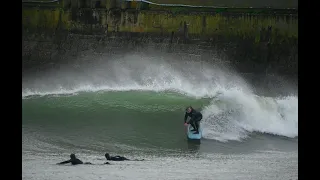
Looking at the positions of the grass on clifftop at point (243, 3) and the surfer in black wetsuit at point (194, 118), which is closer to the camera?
the surfer in black wetsuit at point (194, 118)

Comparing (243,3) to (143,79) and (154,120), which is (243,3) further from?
(154,120)

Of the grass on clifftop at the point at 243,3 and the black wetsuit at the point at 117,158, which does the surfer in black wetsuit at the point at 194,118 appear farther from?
the grass on clifftop at the point at 243,3

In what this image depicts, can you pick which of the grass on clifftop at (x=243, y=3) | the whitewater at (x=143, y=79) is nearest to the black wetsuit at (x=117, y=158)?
the whitewater at (x=143, y=79)

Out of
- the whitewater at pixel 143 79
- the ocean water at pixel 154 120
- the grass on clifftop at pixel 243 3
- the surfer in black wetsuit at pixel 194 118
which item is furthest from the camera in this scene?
the grass on clifftop at pixel 243 3

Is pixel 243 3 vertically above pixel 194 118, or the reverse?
pixel 243 3

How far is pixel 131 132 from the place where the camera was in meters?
Result: 13.5

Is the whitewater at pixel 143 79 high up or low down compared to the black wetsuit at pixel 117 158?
up

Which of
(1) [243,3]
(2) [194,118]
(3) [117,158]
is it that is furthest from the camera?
(1) [243,3]

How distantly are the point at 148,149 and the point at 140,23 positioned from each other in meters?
8.60

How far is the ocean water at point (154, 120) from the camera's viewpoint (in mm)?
Result: 9758

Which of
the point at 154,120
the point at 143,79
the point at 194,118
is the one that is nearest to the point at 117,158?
the point at 194,118

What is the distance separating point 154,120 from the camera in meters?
14.6
